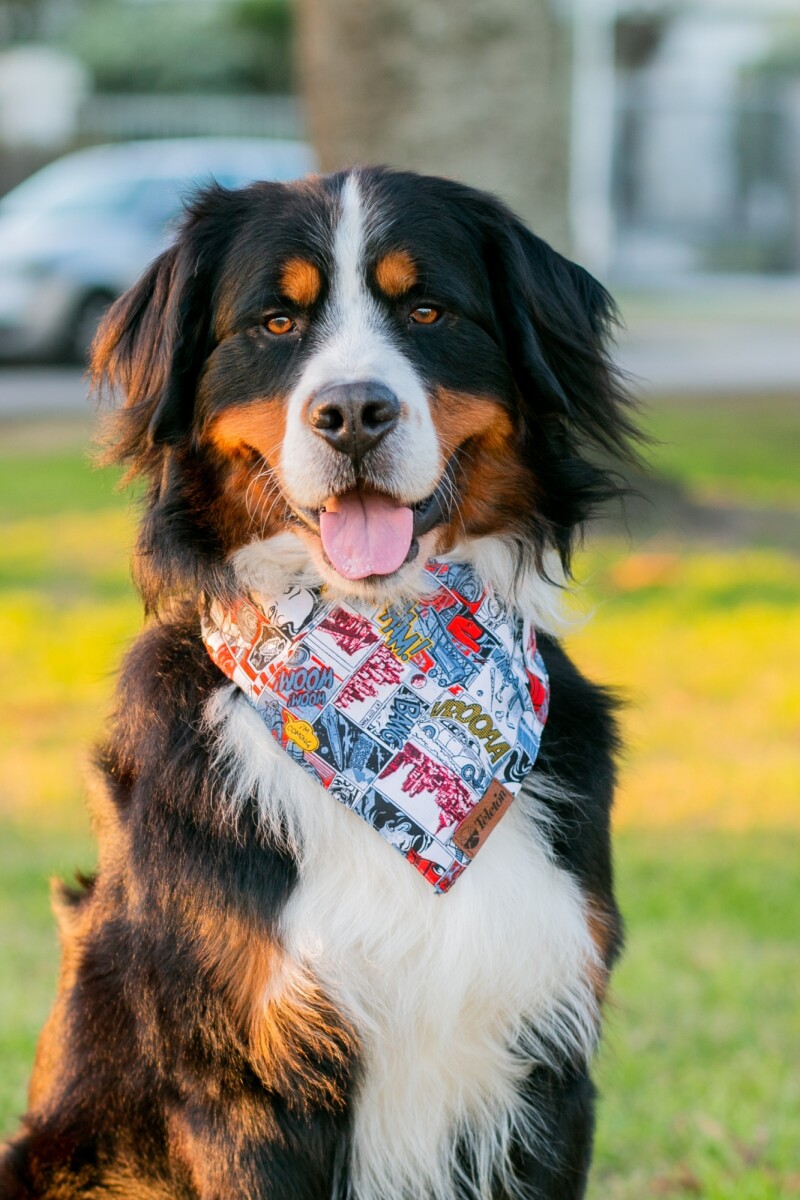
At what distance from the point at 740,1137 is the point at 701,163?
25.3m

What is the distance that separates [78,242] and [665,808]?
12013 mm

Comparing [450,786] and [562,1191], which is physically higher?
[450,786]

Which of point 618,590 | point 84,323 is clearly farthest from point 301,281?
point 84,323

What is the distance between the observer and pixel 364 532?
2.85m

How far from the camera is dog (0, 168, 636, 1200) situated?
2701mm

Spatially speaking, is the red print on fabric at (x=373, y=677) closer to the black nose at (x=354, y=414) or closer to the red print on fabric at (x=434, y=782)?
the red print on fabric at (x=434, y=782)

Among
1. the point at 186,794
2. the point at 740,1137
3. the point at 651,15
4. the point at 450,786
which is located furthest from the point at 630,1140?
the point at 651,15

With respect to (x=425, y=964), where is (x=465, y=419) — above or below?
above

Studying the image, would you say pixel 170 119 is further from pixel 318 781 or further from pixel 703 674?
pixel 318 781

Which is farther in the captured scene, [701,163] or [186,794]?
[701,163]

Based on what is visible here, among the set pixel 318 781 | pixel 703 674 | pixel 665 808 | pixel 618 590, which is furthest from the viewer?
pixel 618 590

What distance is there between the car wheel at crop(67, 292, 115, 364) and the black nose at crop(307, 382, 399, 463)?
13.7 metres

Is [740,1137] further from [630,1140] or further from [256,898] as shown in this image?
[256,898]

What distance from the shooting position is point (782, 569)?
8.98 meters
